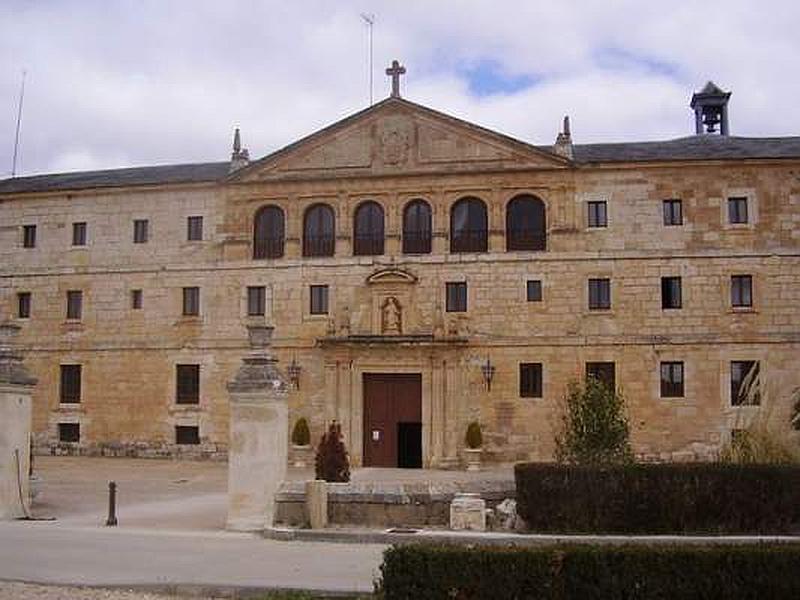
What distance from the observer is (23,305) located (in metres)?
36.8

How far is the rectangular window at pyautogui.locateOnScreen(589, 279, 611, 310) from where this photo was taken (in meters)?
32.4

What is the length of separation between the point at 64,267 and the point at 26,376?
17739 mm

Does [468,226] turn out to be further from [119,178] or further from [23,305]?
[23,305]

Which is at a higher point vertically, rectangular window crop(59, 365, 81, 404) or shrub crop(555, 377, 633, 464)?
rectangular window crop(59, 365, 81, 404)

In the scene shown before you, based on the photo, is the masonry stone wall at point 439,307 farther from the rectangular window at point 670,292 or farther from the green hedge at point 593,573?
the green hedge at point 593,573

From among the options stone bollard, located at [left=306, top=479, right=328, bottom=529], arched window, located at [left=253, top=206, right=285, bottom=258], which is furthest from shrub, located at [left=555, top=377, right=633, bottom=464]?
arched window, located at [left=253, top=206, right=285, bottom=258]

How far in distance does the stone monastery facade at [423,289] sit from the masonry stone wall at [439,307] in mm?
69

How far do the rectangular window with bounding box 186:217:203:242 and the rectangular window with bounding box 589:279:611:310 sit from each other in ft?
44.4

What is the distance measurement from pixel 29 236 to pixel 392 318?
46.0 feet

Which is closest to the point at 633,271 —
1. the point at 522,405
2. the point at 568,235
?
the point at 568,235

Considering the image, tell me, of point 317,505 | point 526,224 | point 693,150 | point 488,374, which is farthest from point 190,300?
point 317,505

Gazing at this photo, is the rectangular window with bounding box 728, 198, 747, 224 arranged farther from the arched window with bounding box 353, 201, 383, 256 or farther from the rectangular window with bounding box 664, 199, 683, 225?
the arched window with bounding box 353, 201, 383, 256

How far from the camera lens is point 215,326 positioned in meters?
34.7

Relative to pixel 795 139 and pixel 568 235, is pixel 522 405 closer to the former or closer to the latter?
pixel 568 235
